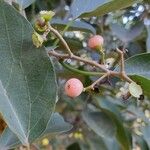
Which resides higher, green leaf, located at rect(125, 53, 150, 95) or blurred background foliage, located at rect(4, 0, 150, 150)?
green leaf, located at rect(125, 53, 150, 95)

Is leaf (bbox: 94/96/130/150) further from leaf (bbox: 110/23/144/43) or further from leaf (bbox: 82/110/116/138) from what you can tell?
leaf (bbox: 110/23/144/43)

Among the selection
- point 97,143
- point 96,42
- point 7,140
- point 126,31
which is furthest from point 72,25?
point 97,143

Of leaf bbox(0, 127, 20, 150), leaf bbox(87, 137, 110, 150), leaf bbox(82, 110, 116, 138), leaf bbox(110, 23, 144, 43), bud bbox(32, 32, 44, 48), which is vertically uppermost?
bud bbox(32, 32, 44, 48)

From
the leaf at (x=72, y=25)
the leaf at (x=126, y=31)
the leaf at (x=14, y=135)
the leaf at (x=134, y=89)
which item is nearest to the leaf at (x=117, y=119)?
the leaf at (x=126, y=31)

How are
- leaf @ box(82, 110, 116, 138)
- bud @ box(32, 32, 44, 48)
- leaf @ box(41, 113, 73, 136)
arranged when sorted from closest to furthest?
1. bud @ box(32, 32, 44, 48)
2. leaf @ box(41, 113, 73, 136)
3. leaf @ box(82, 110, 116, 138)

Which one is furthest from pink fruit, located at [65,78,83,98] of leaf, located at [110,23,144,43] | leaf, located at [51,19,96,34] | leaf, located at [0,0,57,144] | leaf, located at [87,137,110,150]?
leaf, located at [87,137,110,150]

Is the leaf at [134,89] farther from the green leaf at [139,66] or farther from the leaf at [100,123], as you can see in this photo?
the leaf at [100,123]
